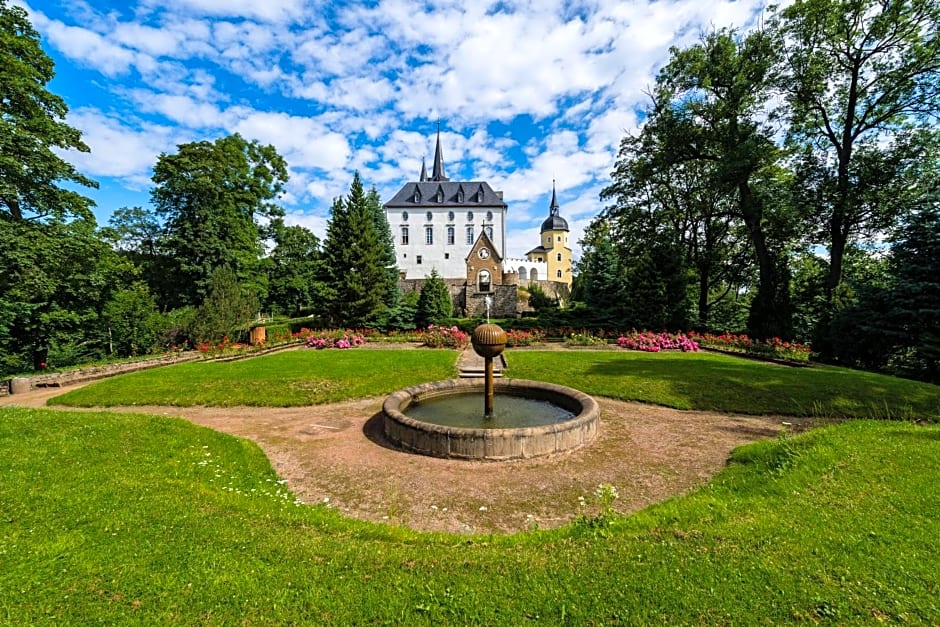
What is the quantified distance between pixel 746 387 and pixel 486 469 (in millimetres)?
8021

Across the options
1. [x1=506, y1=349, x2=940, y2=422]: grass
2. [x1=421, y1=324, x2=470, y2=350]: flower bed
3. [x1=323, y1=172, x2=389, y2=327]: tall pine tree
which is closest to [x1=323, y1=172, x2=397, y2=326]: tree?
[x1=323, y1=172, x2=389, y2=327]: tall pine tree

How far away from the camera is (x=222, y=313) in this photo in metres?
18.0

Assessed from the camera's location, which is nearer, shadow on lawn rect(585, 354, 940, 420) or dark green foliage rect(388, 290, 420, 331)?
shadow on lawn rect(585, 354, 940, 420)

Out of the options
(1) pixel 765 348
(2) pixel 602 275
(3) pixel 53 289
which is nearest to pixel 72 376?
(3) pixel 53 289

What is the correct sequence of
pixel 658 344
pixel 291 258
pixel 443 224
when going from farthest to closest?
1. pixel 443 224
2. pixel 291 258
3. pixel 658 344

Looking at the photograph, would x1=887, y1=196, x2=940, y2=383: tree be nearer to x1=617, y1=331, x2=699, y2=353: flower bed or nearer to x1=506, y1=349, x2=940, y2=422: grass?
x1=506, y1=349, x2=940, y2=422: grass

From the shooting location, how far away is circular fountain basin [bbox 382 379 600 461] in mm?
5668

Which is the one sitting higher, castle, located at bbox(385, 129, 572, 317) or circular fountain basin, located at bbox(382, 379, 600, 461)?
castle, located at bbox(385, 129, 572, 317)

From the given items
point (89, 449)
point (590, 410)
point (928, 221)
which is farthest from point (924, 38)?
point (89, 449)

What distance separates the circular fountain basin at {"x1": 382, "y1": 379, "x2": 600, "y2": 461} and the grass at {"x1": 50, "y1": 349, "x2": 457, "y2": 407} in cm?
236

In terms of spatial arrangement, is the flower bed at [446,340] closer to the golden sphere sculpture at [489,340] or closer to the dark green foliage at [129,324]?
the golden sphere sculpture at [489,340]

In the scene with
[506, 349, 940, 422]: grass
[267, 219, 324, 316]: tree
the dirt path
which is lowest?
the dirt path

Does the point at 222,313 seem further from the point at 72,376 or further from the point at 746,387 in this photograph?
the point at 746,387

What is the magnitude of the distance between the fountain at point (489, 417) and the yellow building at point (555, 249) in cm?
6398
